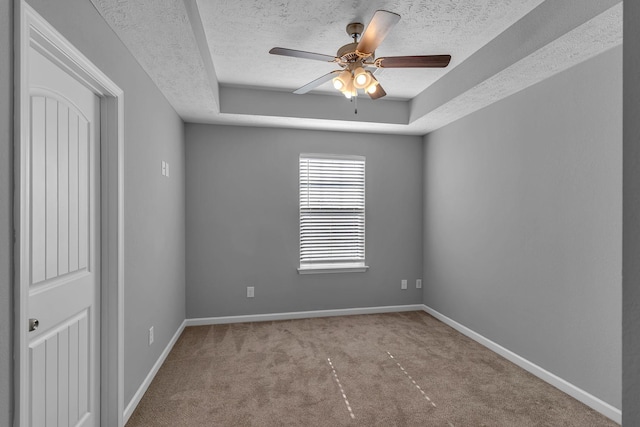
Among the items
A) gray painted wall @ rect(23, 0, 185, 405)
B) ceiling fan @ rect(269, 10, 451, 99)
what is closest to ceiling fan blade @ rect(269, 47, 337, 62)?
ceiling fan @ rect(269, 10, 451, 99)

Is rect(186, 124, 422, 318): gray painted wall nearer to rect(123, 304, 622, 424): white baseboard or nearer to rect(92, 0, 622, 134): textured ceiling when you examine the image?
rect(123, 304, 622, 424): white baseboard

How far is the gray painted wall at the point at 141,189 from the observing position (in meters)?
1.75

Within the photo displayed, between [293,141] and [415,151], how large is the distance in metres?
1.67

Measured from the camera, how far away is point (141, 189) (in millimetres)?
2529

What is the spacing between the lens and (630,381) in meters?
0.55

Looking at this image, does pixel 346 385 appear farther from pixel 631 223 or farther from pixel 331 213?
pixel 631 223

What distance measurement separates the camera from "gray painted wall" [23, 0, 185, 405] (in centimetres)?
175

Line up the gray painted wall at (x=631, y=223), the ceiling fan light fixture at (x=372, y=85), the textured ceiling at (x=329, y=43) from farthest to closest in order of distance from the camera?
the ceiling fan light fixture at (x=372, y=85) < the textured ceiling at (x=329, y=43) < the gray painted wall at (x=631, y=223)

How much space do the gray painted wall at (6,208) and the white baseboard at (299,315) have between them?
2966 millimetres

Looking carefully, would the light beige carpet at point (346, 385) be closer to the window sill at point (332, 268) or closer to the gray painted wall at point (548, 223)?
the gray painted wall at point (548, 223)

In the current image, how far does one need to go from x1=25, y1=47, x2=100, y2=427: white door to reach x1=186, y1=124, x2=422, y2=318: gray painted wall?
6.78 ft

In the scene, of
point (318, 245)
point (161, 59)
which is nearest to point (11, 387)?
point (161, 59)

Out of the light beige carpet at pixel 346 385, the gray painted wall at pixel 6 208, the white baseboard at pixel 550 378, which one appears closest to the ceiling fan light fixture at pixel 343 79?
the gray painted wall at pixel 6 208

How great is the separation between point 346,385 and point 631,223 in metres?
2.51
